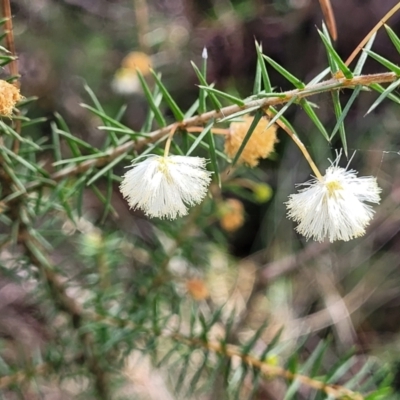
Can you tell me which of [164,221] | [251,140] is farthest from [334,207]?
[164,221]

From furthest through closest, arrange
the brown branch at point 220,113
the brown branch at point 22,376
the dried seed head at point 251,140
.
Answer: the brown branch at point 22,376 < the dried seed head at point 251,140 < the brown branch at point 220,113

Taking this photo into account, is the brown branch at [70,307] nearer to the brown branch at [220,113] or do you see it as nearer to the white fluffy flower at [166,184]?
the brown branch at [220,113]

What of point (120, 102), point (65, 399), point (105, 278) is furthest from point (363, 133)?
point (65, 399)

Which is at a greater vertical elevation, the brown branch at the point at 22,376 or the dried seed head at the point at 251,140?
the dried seed head at the point at 251,140

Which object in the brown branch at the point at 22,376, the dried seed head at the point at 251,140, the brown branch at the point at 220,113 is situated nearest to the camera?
the brown branch at the point at 220,113

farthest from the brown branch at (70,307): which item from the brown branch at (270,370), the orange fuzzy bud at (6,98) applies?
the orange fuzzy bud at (6,98)

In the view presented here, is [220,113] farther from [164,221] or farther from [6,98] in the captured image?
[164,221]
